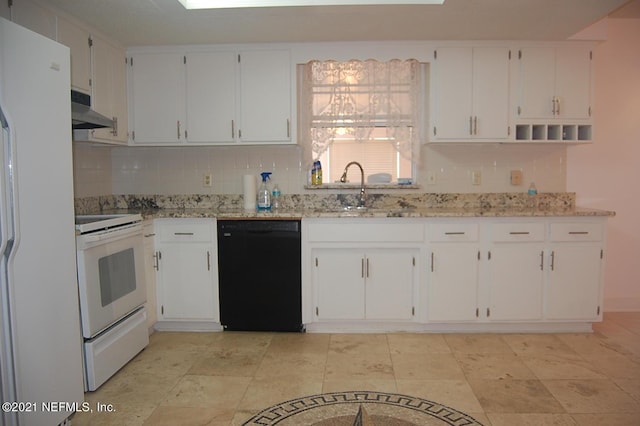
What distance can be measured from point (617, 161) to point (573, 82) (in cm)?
89

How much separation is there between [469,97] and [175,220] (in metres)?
2.41

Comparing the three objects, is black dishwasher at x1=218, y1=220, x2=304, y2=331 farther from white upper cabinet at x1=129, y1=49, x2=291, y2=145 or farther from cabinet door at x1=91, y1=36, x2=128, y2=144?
cabinet door at x1=91, y1=36, x2=128, y2=144

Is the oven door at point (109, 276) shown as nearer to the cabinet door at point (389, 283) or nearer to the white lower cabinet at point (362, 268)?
the white lower cabinet at point (362, 268)

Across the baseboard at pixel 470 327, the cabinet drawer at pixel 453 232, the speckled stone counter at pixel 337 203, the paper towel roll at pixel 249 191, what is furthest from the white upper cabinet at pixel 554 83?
the paper towel roll at pixel 249 191

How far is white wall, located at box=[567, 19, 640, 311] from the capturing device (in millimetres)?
4051

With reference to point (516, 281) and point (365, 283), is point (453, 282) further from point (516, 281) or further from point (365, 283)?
point (365, 283)

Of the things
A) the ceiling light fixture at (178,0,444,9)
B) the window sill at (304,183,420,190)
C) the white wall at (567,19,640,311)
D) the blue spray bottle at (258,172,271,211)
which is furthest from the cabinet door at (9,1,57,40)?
the white wall at (567,19,640,311)

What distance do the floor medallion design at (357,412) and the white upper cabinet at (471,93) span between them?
6.81 ft

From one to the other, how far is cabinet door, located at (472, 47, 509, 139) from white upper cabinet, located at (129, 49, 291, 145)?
4.73 feet

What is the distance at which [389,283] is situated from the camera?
359 centimetres

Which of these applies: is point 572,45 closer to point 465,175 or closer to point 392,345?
point 465,175

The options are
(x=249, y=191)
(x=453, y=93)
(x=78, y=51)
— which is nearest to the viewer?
(x=78, y=51)

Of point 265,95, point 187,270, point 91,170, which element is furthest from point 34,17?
point 187,270

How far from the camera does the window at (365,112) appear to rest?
401cm
